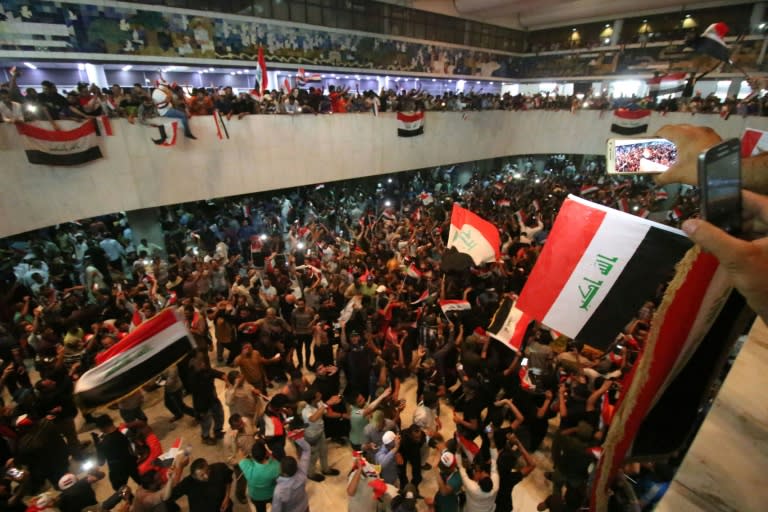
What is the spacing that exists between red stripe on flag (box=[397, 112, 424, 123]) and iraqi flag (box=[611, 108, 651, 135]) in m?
9.69

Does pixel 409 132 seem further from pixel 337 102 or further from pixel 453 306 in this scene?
pixel 453 306

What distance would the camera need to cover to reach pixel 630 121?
18.2m

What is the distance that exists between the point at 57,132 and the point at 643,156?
10831mm

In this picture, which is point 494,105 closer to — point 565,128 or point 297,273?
point 565,128

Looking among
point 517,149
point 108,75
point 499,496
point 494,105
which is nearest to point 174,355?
point 499,496

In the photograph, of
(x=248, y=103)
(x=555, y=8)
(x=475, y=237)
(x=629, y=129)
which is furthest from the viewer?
(x=555, y=8)

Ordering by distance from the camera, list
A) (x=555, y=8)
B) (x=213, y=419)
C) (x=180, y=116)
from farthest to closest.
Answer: (x=555, y=8) < (x=180, y=116) < (x=213, y=419)

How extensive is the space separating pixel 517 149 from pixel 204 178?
16.7 meters

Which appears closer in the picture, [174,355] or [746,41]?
[174,355]

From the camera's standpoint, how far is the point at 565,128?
20.3m

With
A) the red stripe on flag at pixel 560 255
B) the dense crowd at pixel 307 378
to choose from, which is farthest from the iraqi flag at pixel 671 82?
the red stripe on flag at pixel 560 255

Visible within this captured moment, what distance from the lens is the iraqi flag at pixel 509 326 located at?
Answer: 17.0ft

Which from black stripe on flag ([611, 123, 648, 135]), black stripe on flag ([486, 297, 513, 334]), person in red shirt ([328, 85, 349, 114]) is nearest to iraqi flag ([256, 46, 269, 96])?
person in red shirt ([328, 85, 349, 114])

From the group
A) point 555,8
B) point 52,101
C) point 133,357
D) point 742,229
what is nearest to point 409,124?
point 52,101
